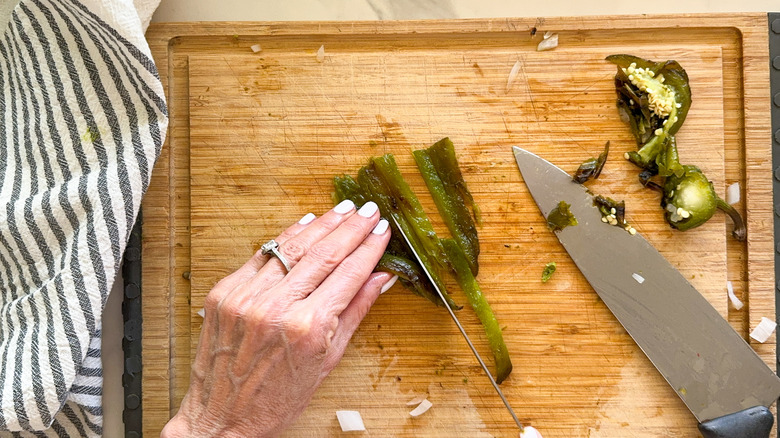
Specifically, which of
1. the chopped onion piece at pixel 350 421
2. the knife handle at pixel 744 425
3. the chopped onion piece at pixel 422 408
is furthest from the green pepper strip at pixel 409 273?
the knife handle at pixel 744 425

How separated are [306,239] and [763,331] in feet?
4.98

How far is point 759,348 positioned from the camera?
1771 millimetres

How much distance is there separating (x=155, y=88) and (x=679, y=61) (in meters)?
1.65

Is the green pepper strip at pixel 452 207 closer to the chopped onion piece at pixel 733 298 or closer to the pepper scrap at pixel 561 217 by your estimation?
the pepper scrap at pixel 561 217

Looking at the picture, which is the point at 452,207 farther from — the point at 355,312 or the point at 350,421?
the point at 350,421

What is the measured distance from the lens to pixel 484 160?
176 centimetres

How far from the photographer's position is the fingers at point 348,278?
1510 mm

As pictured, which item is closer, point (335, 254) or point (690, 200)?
point (335, 254)

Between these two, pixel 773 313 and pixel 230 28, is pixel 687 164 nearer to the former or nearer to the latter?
pixel 773 313

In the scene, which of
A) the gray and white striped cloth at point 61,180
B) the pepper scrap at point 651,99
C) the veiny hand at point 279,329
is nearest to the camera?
the veiny hand at point 279,329

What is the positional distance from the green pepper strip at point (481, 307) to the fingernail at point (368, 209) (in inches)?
10.7

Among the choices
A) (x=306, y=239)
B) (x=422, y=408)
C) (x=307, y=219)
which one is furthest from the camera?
(x=422, y=408)

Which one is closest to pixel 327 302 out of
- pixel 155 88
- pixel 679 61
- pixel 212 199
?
pixel 212 199

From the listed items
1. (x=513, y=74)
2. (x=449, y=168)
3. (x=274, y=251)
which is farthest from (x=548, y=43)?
(x=274, y=251)
